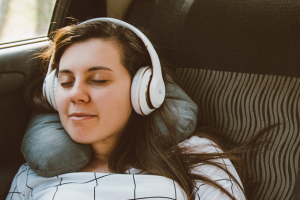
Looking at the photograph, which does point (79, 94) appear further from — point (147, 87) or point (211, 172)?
point (211, 172)

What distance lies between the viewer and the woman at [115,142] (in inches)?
32.5

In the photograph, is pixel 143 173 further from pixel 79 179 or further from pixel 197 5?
pixel 197 5

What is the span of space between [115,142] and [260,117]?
0.65m

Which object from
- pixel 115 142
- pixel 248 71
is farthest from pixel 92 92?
pixel 248 71

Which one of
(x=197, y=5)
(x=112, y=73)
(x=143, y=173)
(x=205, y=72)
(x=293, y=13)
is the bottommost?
(x=143, y=173)

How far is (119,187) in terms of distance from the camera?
2.66ft

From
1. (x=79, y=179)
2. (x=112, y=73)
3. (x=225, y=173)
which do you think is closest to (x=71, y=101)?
(x=112, y=73)

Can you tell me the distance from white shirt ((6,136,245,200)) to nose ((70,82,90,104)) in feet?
0.90

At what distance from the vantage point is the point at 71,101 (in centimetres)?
90

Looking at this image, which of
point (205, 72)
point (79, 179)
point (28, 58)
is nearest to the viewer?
point (79, 179)

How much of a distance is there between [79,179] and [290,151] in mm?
829

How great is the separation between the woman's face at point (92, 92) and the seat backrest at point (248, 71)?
0.39m

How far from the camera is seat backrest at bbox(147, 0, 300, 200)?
0.91 metres

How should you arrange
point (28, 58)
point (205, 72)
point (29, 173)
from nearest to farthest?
point (29, 173) < point (205, 72) < point (28, 58)
